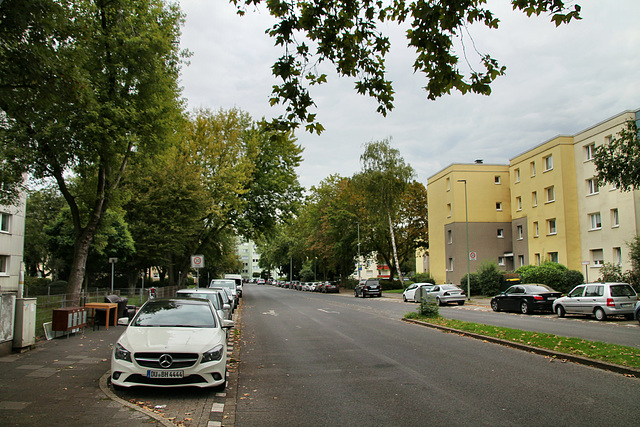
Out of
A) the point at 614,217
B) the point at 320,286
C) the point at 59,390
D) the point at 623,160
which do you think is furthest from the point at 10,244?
the point at 320,286

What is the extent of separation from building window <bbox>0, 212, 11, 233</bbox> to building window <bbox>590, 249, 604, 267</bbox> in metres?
37.8

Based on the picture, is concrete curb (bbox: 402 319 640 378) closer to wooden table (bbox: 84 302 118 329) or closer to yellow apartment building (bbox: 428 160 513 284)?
wooden table (bbox: 84 302 118 329)

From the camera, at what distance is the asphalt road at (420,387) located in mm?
5879

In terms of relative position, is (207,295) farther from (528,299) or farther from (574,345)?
(528,299)

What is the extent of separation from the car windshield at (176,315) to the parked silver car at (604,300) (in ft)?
52.1

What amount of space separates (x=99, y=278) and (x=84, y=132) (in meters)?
29.5

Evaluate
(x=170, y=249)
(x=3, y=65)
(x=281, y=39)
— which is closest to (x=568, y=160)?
(x=170, y=249)

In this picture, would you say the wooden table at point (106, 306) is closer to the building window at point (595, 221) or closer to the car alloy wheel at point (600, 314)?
the car alloy wheel at point (600, 314)

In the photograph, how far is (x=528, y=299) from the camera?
2245 centimetres

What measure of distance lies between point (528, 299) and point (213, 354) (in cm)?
1878

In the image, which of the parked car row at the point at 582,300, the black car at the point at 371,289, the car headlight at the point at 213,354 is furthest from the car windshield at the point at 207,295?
the black car at the point at 371,289

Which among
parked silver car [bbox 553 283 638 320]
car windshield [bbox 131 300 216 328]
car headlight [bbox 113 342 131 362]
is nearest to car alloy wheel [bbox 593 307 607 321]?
parked silver car [bbox 553 283 638 320]

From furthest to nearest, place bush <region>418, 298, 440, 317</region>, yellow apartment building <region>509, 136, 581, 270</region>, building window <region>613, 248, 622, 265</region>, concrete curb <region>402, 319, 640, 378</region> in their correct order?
yellow apartment building <region>509, 136, 581, 270</region>, building window <region>613, 248, 622, 265</region>, bush <region>418, 298, 440, 317</region>, concrete curb <region>402, 319, 640, 378</region>

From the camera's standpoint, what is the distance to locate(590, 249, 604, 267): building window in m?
33.4
